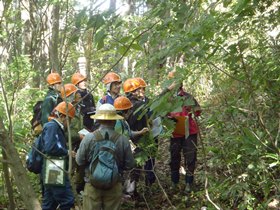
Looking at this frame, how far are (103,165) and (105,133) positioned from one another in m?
0.38

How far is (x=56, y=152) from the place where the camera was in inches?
186

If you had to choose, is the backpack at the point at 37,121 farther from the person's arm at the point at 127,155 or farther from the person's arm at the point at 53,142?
the person's arm at the point at 127,155

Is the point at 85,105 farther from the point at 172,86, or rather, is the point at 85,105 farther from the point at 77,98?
the point at 172,86

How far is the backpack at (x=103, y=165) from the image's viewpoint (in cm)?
451

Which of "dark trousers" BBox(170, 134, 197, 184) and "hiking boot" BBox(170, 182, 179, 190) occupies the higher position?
"dark trousers" BBox(170, 134, 197, 184)

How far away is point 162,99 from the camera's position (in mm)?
2625

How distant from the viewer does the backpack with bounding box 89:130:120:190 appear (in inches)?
177

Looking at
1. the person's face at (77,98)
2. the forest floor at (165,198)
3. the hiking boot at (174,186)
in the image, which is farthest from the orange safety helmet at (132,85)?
the hiking boot at (174,186)

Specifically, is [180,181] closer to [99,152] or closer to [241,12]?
[99,152]

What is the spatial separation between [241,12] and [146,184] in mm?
4879

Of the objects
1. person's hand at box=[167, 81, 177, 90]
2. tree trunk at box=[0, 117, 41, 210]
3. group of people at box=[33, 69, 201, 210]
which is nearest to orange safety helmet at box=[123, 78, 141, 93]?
group of people at box=[33, 69, 201, 210]

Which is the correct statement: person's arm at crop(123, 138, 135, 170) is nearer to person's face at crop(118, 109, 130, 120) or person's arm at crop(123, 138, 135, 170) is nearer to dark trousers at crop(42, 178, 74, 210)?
dark trousers at crop(42, 178, 74, 210)

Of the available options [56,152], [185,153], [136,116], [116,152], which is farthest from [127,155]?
[185,153]

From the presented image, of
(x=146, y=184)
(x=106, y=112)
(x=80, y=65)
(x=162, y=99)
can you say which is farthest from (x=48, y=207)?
(x=80, y=65)
